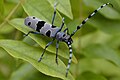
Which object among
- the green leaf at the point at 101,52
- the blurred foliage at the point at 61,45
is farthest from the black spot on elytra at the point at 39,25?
the green leaf at the point at 101,52

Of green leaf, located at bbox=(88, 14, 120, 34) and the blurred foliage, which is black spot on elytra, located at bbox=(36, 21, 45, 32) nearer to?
the blurred foliage

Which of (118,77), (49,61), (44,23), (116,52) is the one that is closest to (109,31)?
(116,52)

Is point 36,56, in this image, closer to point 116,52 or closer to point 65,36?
point 65,36

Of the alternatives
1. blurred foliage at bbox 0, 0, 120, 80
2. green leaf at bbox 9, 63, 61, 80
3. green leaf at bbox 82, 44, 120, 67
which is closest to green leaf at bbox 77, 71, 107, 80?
blurred foliage at bbox 0, 0, 120, 80

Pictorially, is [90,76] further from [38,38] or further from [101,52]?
[38,38]

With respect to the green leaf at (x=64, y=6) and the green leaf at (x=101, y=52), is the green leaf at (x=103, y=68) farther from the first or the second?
the green leaf at (x=64, y=6)

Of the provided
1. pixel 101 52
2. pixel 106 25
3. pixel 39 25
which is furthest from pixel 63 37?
pixel 106 25
